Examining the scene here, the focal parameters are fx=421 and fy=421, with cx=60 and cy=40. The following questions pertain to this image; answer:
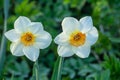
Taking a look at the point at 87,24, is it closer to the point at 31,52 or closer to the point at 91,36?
the point at 91,36

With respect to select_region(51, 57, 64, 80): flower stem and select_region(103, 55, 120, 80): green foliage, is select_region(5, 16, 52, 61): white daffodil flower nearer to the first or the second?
select_region(51, 57, 64, 80): flower stem

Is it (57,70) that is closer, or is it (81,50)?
(81,50)

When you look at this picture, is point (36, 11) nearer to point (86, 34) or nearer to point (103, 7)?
point (103, 7)

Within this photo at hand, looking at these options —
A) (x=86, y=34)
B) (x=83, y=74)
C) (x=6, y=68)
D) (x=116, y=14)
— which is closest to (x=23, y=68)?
(x=6, y=68)

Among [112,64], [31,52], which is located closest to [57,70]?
[31,52]

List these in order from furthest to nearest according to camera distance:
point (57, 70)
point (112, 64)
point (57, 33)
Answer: point (57, 33) < point (112, 64) < point (57, 70)

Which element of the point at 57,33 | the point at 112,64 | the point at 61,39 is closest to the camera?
the point at 61,39
